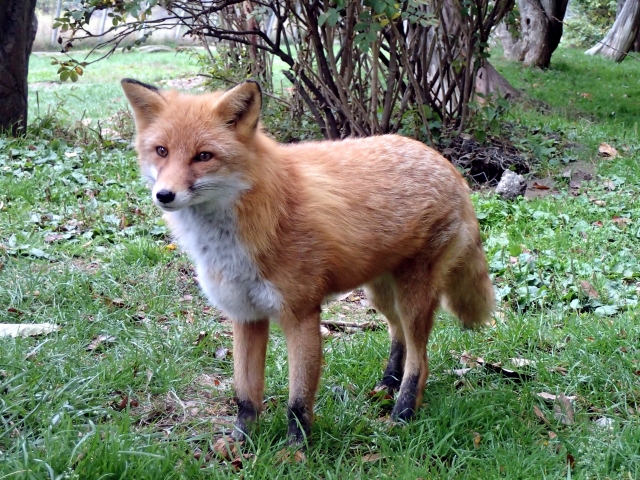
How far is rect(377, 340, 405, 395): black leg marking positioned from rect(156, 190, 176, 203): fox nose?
1.89m

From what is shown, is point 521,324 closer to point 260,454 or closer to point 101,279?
point 260,454

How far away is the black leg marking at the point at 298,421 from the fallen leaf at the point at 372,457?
0.31m

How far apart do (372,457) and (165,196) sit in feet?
5.38

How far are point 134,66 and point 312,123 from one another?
49.1 feet

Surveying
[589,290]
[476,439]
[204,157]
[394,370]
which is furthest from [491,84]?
[204,157]

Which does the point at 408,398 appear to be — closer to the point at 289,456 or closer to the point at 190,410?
the point at 289,456

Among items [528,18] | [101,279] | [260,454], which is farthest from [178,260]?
[528,18]

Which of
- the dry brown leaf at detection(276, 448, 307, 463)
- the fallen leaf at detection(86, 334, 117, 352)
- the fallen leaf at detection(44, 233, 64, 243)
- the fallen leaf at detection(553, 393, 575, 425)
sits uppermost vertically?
the fallen leaf at detection(553, 393, 575, 425)

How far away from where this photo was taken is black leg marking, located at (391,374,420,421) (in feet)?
12.2

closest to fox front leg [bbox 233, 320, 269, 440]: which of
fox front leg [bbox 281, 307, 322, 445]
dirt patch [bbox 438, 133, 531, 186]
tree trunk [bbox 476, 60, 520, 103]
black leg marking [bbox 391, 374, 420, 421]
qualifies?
fox front leg [bbox 281, 307, 322, 445]

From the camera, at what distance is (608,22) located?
1243 inches

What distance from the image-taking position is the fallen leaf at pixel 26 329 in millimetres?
4139

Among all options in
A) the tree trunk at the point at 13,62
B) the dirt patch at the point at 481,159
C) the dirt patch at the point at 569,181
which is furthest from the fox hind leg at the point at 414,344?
the tree trunk at the point at 13,62

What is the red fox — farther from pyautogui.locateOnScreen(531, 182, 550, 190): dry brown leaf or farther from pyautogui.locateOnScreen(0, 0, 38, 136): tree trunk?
pyautogui.locateOnScreen(0, 0, 38, 136): tree trunk
